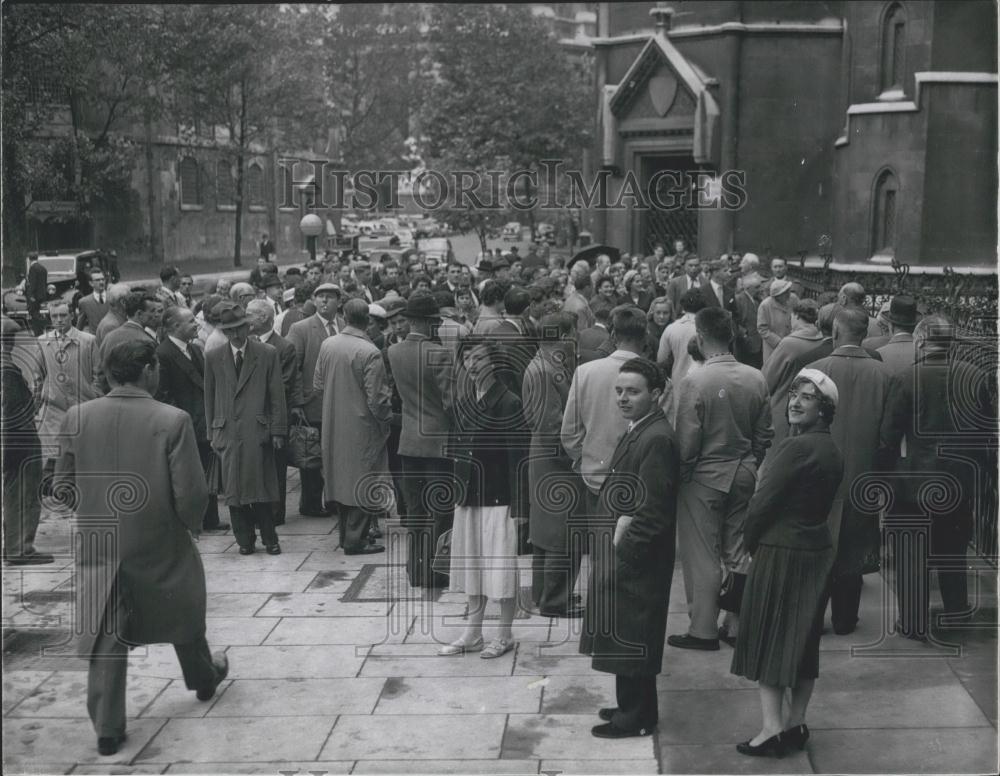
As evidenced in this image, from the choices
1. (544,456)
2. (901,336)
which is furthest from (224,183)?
(901,336)

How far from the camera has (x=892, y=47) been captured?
2261 centimetres

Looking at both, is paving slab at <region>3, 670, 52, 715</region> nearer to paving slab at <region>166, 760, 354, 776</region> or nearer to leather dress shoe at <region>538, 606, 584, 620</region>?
paving slab at <region>166, 760, 354, 776</region>

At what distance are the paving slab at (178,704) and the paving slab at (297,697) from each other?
4cm

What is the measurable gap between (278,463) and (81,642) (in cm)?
405

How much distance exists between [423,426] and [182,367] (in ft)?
7.74

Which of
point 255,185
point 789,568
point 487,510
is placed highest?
point 255,185

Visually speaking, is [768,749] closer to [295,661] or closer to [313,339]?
[295,661]

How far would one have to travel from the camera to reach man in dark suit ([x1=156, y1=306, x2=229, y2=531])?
9703mm

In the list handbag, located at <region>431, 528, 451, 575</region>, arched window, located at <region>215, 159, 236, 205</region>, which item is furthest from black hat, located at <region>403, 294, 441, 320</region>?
arched window, located at <region>215, 159, 236, 205</region>

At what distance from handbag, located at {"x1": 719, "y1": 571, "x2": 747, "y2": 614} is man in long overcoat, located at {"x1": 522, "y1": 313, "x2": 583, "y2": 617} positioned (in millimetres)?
1007

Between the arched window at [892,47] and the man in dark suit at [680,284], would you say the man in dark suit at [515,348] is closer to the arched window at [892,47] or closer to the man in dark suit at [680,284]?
the man in dark suit at [680,284]

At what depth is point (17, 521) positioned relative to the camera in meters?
9.12

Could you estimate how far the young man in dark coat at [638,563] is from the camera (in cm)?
573

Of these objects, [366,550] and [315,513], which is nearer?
[366,550]
